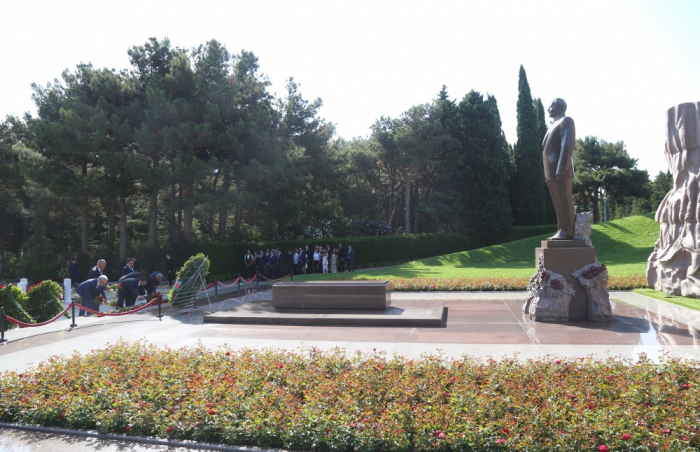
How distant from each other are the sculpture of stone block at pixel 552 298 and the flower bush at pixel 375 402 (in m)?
3.12

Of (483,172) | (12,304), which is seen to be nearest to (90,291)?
(12,304)

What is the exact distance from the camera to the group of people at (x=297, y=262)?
22359mm

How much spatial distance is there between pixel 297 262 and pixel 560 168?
16.7 metres

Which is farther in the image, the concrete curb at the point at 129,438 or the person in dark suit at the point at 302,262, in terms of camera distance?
the person in dark suit at the point at 302,262

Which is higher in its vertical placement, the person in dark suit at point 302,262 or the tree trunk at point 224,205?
the tree trunk at point 224,205

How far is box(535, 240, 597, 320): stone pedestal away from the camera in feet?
30.3

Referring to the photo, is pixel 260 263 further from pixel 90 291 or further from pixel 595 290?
pixel 595 290

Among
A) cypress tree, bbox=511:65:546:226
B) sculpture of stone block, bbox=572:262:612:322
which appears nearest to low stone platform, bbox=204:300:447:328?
sculpture of stone block, bbox=572:262:612:322

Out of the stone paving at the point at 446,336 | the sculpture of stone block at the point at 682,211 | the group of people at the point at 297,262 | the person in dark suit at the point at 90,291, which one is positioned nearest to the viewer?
the stone paving at the point at 446,336

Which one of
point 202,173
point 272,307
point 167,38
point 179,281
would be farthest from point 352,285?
point 167,38

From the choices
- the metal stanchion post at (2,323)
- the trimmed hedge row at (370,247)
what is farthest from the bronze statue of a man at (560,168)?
the trimmed hedge row at (370,247)

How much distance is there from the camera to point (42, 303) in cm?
1069

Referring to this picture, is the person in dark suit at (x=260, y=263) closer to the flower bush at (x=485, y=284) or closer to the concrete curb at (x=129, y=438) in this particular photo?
the flower bush at (x=485, y=284)

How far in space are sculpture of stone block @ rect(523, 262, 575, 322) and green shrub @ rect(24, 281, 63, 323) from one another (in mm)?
10339
